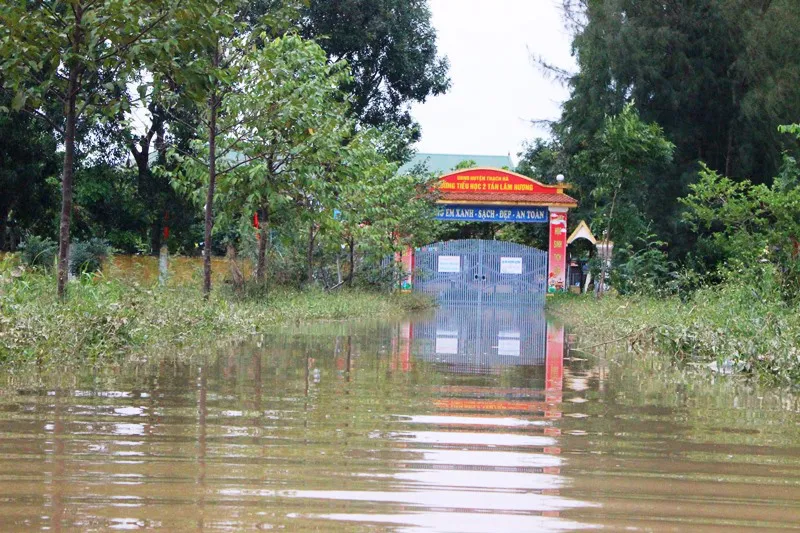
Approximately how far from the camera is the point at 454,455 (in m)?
5.40

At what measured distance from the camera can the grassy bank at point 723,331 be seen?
1010 centimetres

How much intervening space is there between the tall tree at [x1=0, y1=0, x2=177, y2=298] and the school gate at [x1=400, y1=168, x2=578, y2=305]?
25.2m

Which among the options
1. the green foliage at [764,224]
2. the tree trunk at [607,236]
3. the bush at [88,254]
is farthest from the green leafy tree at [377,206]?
the bush at [88,254]

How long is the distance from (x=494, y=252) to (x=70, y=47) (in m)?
28.3

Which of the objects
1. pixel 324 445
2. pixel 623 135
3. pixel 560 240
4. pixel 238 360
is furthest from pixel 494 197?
pixel 324 445

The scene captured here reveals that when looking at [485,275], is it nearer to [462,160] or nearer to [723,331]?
[723,331]

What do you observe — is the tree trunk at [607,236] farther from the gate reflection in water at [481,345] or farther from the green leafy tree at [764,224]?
the gate reflection in water at [481,345]

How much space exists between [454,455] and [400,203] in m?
24.8

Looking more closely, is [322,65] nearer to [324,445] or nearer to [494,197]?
[324,445]

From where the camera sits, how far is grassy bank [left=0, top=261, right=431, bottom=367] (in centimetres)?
888

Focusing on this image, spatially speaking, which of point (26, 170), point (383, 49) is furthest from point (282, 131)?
point (383, 49)

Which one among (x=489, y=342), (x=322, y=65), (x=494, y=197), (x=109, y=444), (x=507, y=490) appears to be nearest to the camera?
(x=507, y=490)

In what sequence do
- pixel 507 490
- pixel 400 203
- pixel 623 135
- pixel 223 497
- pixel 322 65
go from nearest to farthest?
pixel 223 497 → pixel 507 490 → pixel 322 65 → pixel 623 135 → pixel 400 203

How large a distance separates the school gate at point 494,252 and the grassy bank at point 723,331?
59.4 ft
